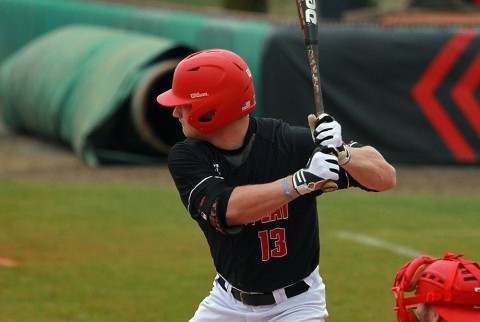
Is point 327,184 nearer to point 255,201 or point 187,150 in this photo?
point 255,201

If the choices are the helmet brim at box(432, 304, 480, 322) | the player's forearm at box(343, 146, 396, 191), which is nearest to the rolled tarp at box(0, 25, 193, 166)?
the player's forearm at box(343, 146, 396, 191)

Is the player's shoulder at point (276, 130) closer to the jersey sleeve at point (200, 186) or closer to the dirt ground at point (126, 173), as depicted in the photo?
the jersey sleeve at point (200, 186)

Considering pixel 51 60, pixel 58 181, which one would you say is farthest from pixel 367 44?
pixel 51 60

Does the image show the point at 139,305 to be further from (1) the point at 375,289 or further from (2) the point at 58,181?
(2) the point at 58,181

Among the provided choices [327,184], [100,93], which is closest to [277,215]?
[327,184]

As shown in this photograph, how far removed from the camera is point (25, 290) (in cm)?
913

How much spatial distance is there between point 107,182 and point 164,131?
96.4 inches

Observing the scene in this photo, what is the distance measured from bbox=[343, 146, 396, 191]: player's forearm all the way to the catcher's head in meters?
0.52

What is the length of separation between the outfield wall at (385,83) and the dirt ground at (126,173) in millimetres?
291

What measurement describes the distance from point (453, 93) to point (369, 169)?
34.8ft

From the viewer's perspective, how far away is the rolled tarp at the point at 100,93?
16094mm

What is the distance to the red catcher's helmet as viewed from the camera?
5047 mm

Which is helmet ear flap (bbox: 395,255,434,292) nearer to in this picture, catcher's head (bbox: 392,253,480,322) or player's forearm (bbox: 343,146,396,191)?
catcher's head (bbox: 392,253,480,322)

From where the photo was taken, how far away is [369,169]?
4.97 metres
